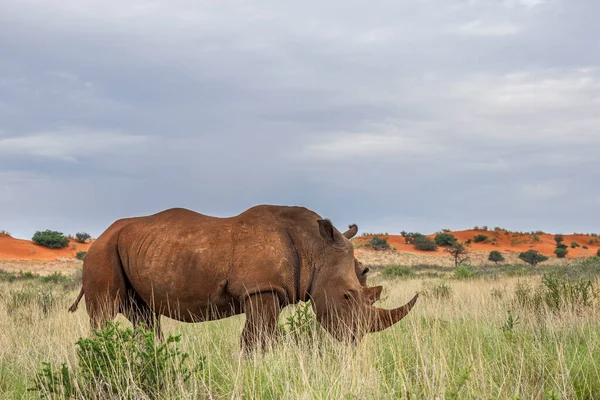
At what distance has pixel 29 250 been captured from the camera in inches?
2122

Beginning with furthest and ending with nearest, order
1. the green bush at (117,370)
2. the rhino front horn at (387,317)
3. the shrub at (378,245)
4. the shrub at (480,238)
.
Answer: the shrub at (480,238) < the shrub at (378,245) < the rhino front horn at (387,317) < the green bush at (117,370)

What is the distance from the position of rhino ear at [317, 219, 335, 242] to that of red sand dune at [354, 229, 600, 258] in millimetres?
55278

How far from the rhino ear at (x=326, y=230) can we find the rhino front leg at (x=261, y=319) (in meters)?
0.86

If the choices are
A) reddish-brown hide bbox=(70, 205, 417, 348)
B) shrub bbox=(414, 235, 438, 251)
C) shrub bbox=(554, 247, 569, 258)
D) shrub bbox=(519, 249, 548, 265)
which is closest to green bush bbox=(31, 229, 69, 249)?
shrub bbox=(414, 235, 438, 251)

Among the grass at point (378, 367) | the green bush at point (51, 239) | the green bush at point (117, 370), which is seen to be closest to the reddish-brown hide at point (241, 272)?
the grass at point (378, 367)

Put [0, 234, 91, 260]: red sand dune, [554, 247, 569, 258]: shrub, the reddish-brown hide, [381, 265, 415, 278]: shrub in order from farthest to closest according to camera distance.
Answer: [554, 247, 569, 258]: shrub
[0, 234, 91, 260]: red sand dune
[381, 265, 415, 278]: shrub
the reddish-brown hide

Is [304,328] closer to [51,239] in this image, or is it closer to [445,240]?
[51,239]

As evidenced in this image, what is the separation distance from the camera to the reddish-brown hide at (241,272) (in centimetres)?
602

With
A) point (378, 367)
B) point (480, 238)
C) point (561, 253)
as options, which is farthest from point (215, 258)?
point (480, 238)

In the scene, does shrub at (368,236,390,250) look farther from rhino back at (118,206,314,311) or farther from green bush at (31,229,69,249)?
rhino back at (118,206,314,311)

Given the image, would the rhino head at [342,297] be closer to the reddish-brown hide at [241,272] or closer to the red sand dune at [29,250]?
the reddish-brown hide at [241,272]

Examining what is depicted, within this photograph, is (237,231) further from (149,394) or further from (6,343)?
(6,343)

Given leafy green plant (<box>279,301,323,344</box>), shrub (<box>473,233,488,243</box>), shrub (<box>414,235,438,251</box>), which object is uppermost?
shrub (<box>473,233,488,243</box>)

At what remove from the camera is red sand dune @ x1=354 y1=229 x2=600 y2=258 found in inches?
2513
